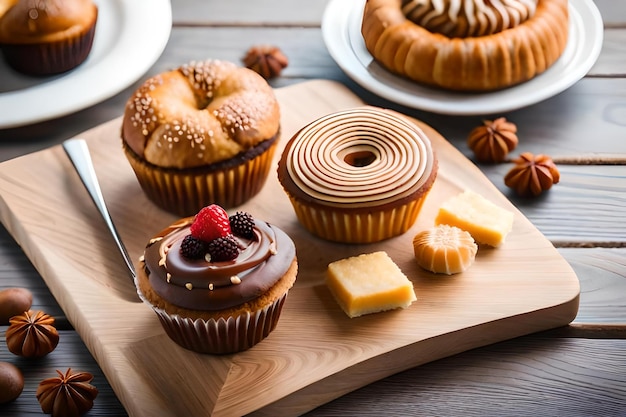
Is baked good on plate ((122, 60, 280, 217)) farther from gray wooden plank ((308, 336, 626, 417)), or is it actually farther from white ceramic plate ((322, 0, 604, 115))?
gray wooden plank ((308, 336, 626, 417))

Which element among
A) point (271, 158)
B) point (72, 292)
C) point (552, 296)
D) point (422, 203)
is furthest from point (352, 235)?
point (72, 292)

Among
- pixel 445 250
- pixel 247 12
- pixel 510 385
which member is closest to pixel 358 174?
pixel 445 250

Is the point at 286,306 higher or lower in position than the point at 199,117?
lower

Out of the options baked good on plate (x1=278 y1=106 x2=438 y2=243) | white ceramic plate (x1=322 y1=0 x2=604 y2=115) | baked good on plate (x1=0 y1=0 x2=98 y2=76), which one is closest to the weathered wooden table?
white ceramic plate (x1=322 y1=0 x2=604 y2=115)

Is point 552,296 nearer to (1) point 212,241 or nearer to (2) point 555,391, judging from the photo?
(2) point 555,391

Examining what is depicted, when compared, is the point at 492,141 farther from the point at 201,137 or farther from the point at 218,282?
the point at 218,282

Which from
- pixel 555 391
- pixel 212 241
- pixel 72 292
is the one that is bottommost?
pixel 555 391
